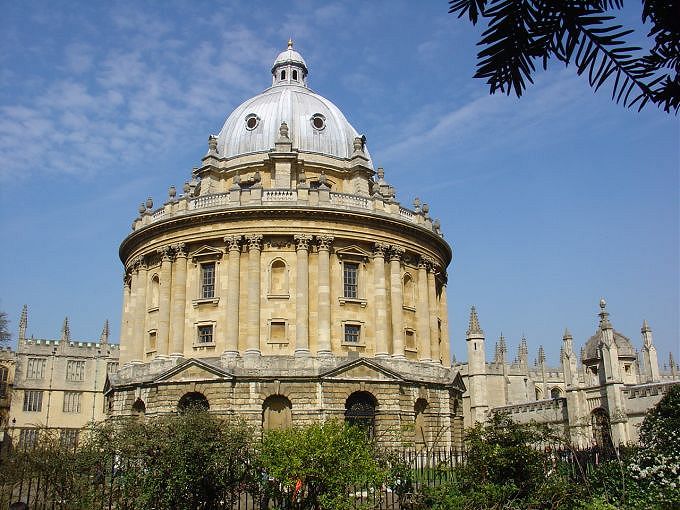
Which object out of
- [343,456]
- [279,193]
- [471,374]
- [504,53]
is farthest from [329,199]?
[504,53]

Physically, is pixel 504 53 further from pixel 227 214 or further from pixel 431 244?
pixel 431 244

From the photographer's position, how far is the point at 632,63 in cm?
217

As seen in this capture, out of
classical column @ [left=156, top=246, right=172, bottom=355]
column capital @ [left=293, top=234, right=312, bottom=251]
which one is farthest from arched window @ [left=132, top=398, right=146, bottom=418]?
column capital @ [left=293, top=234, right=312, bottom=251]

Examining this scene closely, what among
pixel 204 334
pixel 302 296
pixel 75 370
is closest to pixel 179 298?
pixel 204 334

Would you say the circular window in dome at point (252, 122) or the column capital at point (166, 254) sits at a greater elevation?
the circular window in dome at point (252, 122)

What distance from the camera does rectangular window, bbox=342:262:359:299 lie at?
130 feet

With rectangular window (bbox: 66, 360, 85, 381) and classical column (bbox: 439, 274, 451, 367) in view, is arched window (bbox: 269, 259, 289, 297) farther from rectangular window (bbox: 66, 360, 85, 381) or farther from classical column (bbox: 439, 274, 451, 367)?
rectangular window (bbox: 66, 360, 85, 381)

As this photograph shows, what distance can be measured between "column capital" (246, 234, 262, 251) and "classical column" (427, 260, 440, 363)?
11702 millimetres

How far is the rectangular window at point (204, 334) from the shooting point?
38.2 meters

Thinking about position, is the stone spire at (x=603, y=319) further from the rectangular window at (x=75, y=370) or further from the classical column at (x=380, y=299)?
the rectangular window at (x=75, y=370)

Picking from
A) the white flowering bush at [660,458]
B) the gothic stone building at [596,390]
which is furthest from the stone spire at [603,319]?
the white flowering bush at [660,458]

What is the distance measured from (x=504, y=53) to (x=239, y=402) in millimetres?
33992

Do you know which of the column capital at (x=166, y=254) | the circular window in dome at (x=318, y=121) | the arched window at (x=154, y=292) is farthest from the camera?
Answer: the circular window in dome at (x=318, y=121)

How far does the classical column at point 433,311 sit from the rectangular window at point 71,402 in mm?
48115
